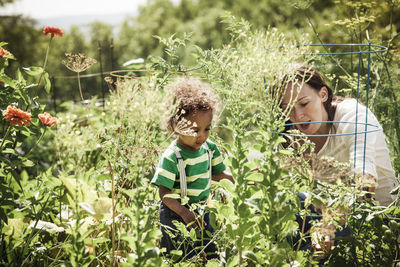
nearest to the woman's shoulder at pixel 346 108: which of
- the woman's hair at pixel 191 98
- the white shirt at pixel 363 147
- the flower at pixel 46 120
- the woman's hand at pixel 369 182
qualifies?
the white shirt at pixel 363 147

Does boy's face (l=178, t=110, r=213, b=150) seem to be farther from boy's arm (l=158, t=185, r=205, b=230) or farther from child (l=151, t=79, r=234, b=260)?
boy's arm (l=158, t=185, r=205, b=230)

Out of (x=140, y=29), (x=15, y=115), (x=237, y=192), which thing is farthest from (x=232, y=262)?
(x=140, y=29)

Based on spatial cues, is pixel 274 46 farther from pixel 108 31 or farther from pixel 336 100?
pixel 108 31

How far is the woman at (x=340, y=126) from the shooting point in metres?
2.17

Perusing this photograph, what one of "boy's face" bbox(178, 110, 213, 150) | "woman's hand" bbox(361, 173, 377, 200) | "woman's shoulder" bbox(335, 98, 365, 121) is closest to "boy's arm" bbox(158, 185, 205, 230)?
"boy's face" bbox(178, 110, 213, 150)

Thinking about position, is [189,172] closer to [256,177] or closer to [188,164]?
[188,164]

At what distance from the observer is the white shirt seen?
6.90 feet

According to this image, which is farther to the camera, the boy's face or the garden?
the boy's face

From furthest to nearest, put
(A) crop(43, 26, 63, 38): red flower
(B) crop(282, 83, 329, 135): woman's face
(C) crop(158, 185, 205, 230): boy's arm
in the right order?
(B) crop(282, 83, 329, 135): woman's face, (A) crop(43, 26, 63, 38): red flower, (C) crop(158, 185, 205, 230): boy's arm

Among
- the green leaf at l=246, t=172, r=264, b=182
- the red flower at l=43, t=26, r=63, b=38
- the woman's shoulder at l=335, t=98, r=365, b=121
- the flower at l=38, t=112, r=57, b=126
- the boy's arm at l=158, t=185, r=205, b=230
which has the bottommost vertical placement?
the boy's arm at l=158, t=185, r=205, b=230

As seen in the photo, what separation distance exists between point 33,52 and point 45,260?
6.02m

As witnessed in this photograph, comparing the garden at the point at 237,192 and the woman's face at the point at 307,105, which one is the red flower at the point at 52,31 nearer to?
the garden at the point at 237,192

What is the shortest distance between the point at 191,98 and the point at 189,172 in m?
0.37

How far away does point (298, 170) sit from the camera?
1.39m
